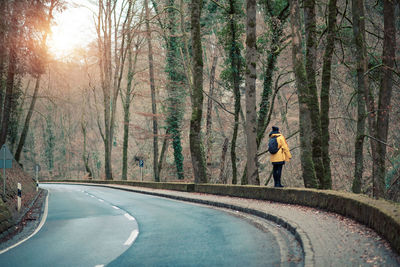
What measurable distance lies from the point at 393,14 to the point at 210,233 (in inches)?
458

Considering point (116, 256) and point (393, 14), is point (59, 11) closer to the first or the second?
point (393, 14)

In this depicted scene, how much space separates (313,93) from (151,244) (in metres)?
11.1

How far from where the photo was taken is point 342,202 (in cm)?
1043

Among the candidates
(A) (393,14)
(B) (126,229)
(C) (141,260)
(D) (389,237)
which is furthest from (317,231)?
(A) (393,14)

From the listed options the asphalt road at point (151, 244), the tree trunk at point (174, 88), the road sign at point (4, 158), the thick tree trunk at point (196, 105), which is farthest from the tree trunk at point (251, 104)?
the tree trunk at point (174, 88)

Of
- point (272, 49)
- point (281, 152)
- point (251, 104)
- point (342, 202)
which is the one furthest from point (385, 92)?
point (272, 49)

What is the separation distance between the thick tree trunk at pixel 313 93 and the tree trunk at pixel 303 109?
14.6 inches

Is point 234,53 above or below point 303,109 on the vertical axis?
above

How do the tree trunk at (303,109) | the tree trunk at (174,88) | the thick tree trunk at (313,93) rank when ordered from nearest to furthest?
the tree trunk at (303,109) < the thick tree trunk at (313,93) < the tree trunk at (174,88)

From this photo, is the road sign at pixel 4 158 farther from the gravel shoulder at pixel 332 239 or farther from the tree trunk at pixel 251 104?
the tree trunk at pixel 251 104

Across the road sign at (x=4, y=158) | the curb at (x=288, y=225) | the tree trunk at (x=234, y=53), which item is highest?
the tree trunk at (x=234, y=53)

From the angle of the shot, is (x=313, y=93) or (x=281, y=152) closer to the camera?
(x=281, y=152)

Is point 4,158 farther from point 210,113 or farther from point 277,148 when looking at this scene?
point 210,113

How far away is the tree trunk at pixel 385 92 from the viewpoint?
16.1 m
